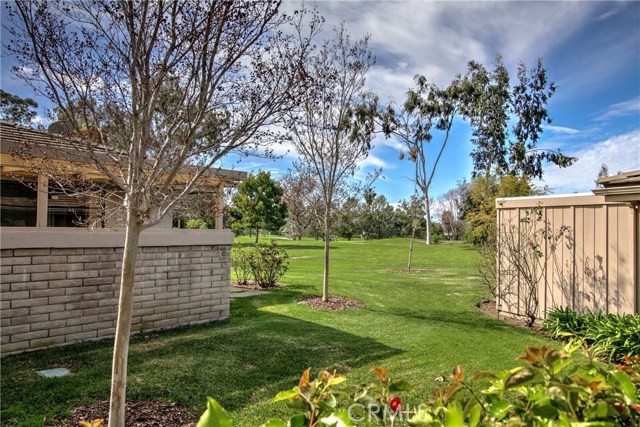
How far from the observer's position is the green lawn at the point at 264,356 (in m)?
4.20

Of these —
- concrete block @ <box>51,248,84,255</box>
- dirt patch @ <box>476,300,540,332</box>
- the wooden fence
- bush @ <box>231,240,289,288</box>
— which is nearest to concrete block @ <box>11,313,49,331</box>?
concrete block @ <box>51,248,84,255</box>

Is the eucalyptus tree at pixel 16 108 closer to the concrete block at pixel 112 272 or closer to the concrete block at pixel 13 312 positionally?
the concrete block at pixel 112 272

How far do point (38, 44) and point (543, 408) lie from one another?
379cm

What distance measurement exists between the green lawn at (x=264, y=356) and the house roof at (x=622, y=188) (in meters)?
2.68

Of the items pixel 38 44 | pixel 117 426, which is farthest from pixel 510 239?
pixel 38 44

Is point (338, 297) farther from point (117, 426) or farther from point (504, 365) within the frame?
point (117, 426)

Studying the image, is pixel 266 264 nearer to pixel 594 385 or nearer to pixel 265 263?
pixel 265 263

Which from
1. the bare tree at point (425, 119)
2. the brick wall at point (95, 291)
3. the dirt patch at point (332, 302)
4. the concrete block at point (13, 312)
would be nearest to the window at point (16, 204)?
the brick wall at point (95, 291)

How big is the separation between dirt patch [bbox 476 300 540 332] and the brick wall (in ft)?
19.2

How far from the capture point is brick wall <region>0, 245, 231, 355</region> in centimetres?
556

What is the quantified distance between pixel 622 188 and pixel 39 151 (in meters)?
7.84

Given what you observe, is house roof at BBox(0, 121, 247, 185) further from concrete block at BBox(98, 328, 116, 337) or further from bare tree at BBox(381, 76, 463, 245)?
bare tree at BBox(381, 76, 463, 245)

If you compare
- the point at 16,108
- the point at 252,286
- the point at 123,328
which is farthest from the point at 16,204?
the point at 252,286

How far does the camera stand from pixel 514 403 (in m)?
1.23
